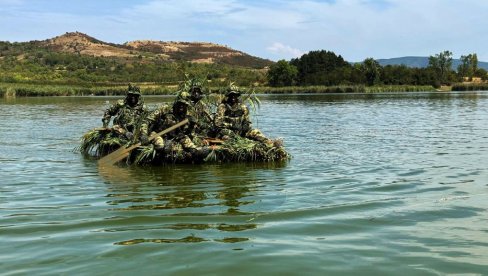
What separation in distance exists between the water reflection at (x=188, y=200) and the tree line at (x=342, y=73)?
89848mm

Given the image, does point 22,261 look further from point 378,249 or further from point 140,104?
point 140,104

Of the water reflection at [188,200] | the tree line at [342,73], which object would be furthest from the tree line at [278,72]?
the water reflection at [188,200]

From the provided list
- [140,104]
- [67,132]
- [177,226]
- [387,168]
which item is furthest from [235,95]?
[67,132]

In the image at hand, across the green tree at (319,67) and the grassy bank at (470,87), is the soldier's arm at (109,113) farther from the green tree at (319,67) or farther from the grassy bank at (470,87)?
the grassy bank at (470,87)

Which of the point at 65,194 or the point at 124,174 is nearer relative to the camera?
the point at 65,194

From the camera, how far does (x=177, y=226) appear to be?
24.1ft

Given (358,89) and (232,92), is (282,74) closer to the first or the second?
(358,89)

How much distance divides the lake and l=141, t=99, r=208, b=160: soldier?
47cm

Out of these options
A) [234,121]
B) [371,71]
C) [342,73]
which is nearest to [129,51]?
[342,73]

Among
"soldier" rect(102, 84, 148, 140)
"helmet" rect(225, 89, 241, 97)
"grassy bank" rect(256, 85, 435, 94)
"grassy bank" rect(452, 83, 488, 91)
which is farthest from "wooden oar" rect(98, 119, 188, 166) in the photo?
"grassy bank" rect(452, 83, 488, 91)

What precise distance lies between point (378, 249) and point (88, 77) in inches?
4226

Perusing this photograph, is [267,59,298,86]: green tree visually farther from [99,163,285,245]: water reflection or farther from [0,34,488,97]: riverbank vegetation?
[99,163,285,245]: water reflection

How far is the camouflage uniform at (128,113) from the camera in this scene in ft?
48.1

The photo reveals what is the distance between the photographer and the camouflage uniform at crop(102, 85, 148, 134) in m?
14.7
